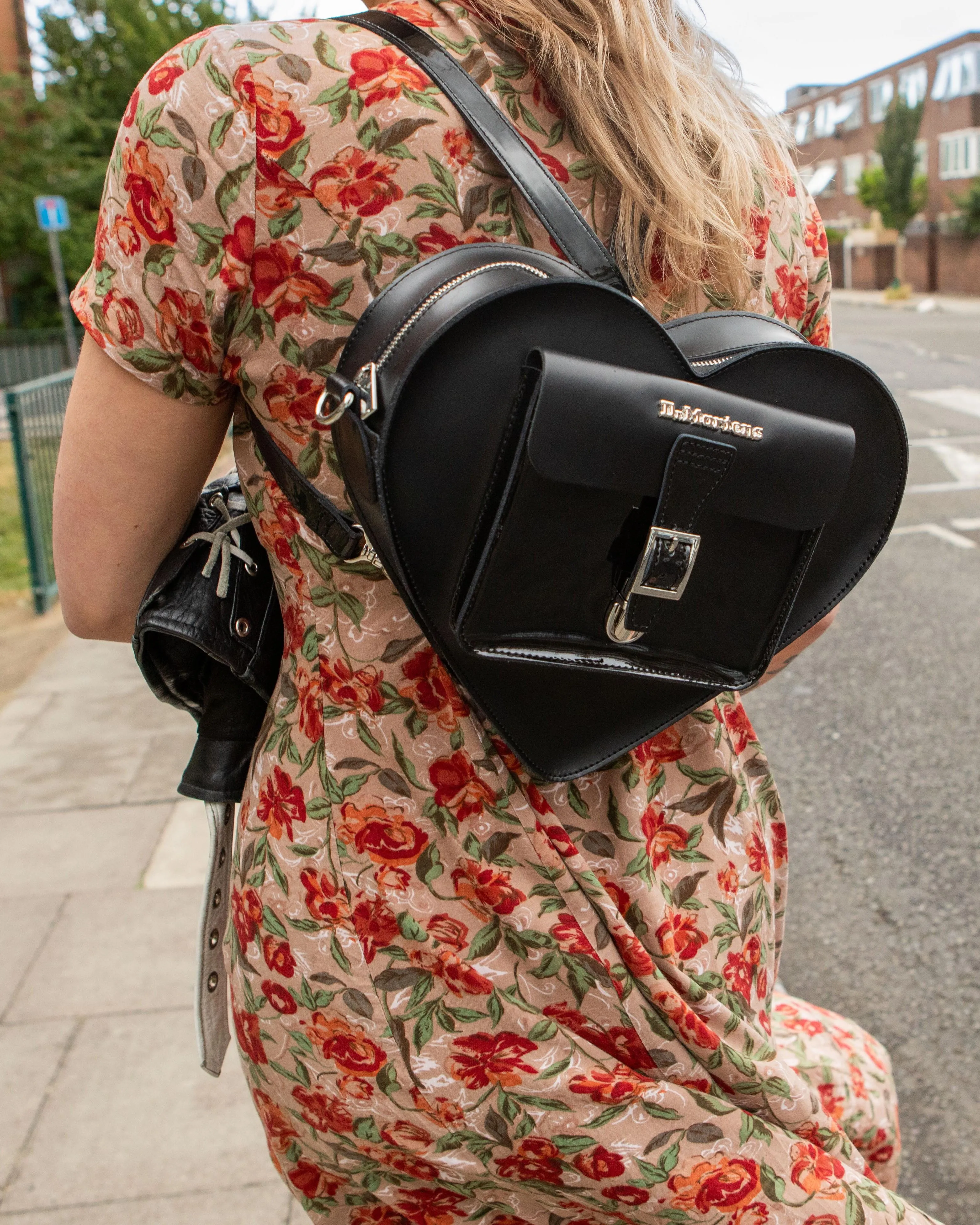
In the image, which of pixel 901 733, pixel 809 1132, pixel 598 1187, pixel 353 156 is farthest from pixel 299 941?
pixel 901 733

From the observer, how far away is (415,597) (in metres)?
0.93

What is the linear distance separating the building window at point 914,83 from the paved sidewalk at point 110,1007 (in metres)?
53.1

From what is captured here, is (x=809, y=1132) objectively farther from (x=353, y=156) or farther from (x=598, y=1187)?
(x=353, y=156)

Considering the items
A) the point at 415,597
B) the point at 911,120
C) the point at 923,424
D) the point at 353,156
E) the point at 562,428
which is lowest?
the point at 923,424

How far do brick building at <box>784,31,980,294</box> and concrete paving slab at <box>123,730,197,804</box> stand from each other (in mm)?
38448

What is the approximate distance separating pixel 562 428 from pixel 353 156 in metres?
0.30

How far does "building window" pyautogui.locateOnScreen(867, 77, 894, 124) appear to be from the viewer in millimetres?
55656

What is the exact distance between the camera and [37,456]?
6988 mm

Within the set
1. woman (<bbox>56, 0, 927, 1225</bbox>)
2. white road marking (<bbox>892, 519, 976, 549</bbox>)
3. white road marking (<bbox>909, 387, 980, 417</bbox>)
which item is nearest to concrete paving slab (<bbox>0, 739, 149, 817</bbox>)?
woman (<bbox>56, 0, 927, 1225</bbox>)

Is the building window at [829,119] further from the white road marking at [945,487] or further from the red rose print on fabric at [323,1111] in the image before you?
the red rose print on fabric at [323,1111]

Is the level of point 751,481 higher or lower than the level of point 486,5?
lower

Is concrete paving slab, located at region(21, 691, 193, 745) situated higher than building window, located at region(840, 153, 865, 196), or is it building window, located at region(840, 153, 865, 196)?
building window, located at region(840, 153, 865, 196)

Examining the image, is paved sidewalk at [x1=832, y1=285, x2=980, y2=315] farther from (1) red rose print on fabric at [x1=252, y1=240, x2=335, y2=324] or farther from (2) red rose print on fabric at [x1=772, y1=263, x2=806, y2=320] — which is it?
(1) red rose print on fabric at [x1=252, y1=240, x2=335, y2=324]

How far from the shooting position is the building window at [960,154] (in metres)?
47.8
